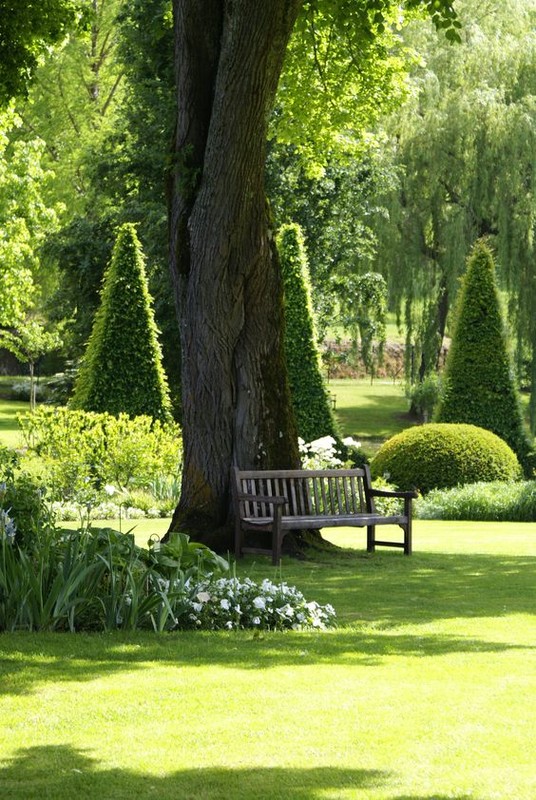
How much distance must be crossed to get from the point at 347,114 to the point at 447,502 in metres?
5.87

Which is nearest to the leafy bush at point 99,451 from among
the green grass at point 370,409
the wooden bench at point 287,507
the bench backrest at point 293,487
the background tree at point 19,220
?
the bench backrest at point 293,487

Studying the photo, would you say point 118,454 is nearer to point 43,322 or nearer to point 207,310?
point 207,310

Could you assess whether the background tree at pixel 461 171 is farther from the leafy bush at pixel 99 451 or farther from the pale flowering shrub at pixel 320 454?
the leafy bush at pixel 99 451

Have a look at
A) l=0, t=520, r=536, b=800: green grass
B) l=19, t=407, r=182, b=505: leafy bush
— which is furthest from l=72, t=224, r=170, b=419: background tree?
l=0, t=520, r=536, b=800: green grass

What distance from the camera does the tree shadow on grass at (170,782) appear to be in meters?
4.29

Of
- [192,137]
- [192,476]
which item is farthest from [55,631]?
[192,137]

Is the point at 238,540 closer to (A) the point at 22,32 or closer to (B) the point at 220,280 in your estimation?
(B) the point at 220,280

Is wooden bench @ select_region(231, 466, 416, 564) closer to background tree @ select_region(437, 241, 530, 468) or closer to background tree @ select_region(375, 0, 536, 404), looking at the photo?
background tree @ select_region(437, 241, 530, 468)

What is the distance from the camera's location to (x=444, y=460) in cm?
2022

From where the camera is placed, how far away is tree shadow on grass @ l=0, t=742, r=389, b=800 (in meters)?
4.29

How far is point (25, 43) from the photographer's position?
539 inches

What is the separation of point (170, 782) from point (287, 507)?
26.0ft

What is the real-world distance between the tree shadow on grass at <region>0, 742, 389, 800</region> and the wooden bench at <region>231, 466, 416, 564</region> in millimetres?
6408

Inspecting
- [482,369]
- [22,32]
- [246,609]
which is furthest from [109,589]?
[482,369]
